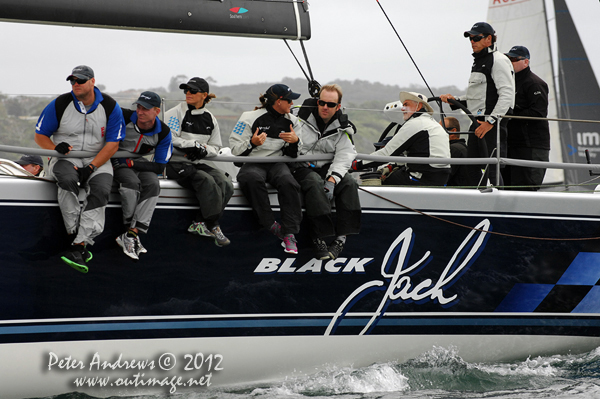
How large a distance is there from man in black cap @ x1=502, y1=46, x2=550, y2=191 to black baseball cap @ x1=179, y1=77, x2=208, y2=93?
8.55 feet

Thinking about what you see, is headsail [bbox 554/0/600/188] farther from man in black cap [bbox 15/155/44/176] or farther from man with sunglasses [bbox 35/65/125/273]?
man with sunglasses [bbox 35/65/125/273]

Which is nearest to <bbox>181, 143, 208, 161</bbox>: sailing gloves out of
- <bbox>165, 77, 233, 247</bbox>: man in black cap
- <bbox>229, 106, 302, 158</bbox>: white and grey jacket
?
<bbox>165, 77, 233, 247</bbox>: man in black cap

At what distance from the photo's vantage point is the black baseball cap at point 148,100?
11.9 feet

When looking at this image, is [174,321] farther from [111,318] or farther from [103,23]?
[103,23]

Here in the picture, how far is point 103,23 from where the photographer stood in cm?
419

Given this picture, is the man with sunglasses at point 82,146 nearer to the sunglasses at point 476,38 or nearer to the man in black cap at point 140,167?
the man in black cap at point 140,167


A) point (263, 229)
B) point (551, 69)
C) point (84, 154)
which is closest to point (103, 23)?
point (84, 154)

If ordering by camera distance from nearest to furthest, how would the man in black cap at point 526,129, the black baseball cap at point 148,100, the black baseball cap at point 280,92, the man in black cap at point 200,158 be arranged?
the black baseball cap at point 148,100 → the man in black cap at point 200,158 → the black baseball cap at point 280,92 → the man in black cap at point 526,129

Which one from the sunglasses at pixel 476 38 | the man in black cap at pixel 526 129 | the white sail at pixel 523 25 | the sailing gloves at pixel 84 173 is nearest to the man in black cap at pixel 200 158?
the sailing gloves at pixel 84 173

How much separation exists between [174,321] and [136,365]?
1.14 feet

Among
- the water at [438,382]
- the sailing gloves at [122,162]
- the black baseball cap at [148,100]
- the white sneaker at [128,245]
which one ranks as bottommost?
the water at [438,382]

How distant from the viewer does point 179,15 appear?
4328 millimetres

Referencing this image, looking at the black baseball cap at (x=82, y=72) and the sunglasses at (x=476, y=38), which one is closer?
the black baseball cap at (x=82, y=72)

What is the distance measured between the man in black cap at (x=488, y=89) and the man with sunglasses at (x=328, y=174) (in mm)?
1244
